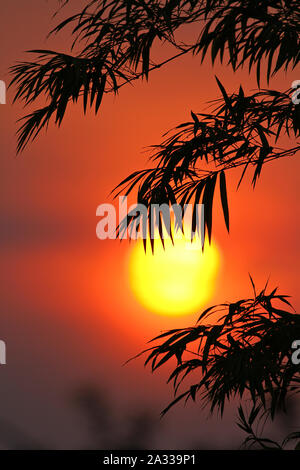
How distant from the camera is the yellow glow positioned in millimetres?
4852

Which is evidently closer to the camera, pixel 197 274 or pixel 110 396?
pixel 197 274

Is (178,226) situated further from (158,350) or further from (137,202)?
(158,350)

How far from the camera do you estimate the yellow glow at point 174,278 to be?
485 centimetres

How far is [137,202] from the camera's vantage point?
2.53 m

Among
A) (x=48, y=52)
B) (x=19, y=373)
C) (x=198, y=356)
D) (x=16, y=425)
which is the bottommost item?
(x=16, y=425)

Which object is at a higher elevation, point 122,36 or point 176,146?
point 122,36

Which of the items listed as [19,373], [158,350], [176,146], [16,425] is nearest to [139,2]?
[176,146]

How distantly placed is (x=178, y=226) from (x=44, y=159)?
2.98 m

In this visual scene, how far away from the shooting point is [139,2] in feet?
8.75

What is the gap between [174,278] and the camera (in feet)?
17.0
